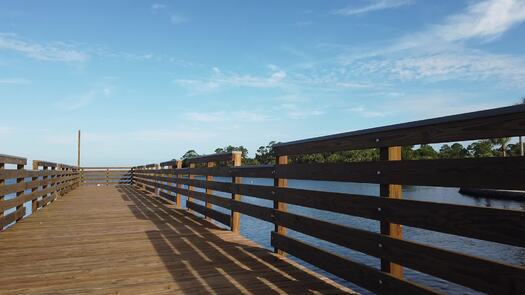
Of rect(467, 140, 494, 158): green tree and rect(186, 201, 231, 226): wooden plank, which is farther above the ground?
rect(467, 140, 494, 158): green tree

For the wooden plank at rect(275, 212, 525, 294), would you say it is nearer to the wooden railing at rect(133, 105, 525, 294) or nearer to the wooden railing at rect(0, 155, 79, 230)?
the wooden railing at rect(133, 105, 525, 294)

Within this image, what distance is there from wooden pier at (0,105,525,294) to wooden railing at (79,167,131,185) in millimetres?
22223

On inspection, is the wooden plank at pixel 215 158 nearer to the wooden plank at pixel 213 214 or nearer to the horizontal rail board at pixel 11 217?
the wooden plank at pixel 213 214

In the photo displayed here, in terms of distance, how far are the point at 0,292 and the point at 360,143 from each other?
10.4ft

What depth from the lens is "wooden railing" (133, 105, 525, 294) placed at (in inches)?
85.7

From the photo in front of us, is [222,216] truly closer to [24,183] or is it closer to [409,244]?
[24,183]

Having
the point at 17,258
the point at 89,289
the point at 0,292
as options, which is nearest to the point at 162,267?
the point at 89,289

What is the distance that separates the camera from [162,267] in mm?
4418

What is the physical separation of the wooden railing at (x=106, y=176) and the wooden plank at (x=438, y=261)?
1082 inches

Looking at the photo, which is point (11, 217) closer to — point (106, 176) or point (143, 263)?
point (143, 263)

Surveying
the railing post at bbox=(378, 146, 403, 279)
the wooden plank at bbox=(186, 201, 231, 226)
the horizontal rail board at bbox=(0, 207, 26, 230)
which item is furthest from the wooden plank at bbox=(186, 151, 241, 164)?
the railing post at bbox=(378, 146, 403, 279)

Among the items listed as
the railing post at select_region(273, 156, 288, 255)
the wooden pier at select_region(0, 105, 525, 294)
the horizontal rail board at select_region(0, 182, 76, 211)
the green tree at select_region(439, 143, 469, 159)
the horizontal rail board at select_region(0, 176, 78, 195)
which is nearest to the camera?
A: the wooden pier at select_region(0, 105, 525, 294)

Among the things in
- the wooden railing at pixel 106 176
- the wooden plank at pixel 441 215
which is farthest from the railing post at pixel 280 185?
the wooden railing at pixel 106 176

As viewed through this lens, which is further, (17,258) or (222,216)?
(222,216)
